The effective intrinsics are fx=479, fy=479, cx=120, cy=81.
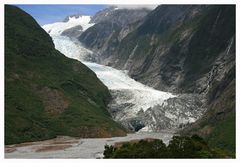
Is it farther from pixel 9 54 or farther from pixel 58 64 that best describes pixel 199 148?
pixel 58 64

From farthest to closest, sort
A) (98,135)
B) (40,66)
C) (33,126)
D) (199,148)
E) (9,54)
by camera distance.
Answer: (40,66) < (9,54) < (98,135) < (33,126) < (199,148)

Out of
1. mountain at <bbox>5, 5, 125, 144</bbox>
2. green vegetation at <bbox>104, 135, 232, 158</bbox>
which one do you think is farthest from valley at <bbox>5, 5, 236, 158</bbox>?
green vegetation at <bbox>104, 135, 232, 158</bbox>

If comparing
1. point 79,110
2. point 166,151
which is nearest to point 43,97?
point 79,110

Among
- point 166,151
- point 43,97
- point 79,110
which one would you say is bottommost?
point 166,151

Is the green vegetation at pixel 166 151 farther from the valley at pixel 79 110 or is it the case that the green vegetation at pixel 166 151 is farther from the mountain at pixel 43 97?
the mountain at pixel 43 97

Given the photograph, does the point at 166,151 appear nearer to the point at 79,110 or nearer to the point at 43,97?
the point at 79,110

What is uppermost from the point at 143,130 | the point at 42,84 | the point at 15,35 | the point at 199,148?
the point at 15,35

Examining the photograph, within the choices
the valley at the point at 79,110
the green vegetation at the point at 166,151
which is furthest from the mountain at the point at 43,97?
the green vegetation at the point at 166,151

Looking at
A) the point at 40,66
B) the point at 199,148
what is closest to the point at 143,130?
the point at 40,66

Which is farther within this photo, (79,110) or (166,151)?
(79,110)
